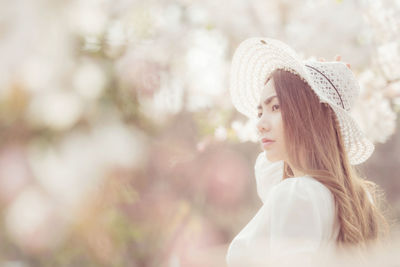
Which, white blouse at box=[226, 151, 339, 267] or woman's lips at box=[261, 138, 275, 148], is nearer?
white blouse at box=[226, 151, 339, 267]

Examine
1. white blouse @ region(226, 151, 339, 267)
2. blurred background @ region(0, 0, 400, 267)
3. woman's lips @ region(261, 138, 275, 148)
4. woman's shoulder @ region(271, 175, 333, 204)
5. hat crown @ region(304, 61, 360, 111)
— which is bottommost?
white blouse @ region(226, 151, 339, 267)

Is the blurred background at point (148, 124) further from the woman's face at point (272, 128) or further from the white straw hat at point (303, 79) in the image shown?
the woman's face at point (272, 128)

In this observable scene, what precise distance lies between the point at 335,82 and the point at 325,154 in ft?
0.64

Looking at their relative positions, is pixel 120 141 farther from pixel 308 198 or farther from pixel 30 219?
pixel 308 198

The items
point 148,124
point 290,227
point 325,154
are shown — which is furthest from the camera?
point 148,124

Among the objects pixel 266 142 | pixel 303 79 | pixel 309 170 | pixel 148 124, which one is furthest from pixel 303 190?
pixel 148 124

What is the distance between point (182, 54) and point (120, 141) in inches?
45.2

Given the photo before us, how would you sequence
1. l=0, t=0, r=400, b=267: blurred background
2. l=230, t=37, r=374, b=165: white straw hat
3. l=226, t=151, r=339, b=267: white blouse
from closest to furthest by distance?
1. l=226, t=151, r=339, b=267: white blouse
2. l=230, t=37, r=374, b=165: white straw hat
3. l=0, t=0, r=400, b=267: blurred background

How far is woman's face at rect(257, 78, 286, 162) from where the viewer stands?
1.18m

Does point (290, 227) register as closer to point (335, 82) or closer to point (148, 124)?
point (335, 82)

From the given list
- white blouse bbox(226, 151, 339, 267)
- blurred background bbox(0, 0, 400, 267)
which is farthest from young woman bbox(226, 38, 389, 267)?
blurred background bbox(0, 0, 400, 267)

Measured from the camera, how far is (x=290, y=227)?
1028mm

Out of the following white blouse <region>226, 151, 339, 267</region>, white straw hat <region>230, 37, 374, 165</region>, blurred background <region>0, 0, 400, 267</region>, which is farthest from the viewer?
blurred background <region>0, 0, 400, 267</region>

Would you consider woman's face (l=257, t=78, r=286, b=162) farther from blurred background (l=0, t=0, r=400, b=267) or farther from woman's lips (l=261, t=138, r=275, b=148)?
blurred background (l=0, t=0, r=400, b=267)
